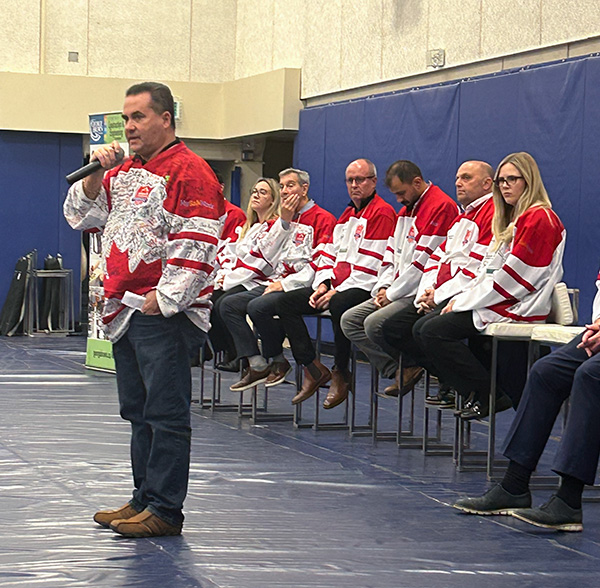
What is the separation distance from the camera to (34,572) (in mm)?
3215


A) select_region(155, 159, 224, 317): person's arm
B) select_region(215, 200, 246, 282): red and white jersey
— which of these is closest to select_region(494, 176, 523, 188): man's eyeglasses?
select_region(155, 159, 224, 317): person's arm

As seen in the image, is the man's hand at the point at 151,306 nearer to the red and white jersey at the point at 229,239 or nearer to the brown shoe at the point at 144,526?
the brown shoe at the point at 144,526

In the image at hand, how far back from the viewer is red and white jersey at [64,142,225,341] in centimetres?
357

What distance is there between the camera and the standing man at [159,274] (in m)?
3.58

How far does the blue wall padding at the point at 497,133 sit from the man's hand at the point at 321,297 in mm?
1816

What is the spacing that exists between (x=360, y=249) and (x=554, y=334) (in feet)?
6.53

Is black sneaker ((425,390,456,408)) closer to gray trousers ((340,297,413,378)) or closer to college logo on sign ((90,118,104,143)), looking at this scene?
gray trousers ((340,297,413,378))

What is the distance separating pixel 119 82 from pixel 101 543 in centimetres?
970

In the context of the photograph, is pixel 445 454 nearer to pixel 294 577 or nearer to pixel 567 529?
pixel 567 529

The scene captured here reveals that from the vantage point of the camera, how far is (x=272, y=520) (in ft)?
13.0

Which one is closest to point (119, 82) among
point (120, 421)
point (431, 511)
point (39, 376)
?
point (39, 376)

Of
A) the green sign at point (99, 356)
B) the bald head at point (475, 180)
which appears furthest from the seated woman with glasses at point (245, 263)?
the green sign at point (99, 356)

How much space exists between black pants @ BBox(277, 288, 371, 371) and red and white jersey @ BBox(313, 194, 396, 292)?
3.3 inches

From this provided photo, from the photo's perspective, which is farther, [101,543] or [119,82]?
[119,82]
